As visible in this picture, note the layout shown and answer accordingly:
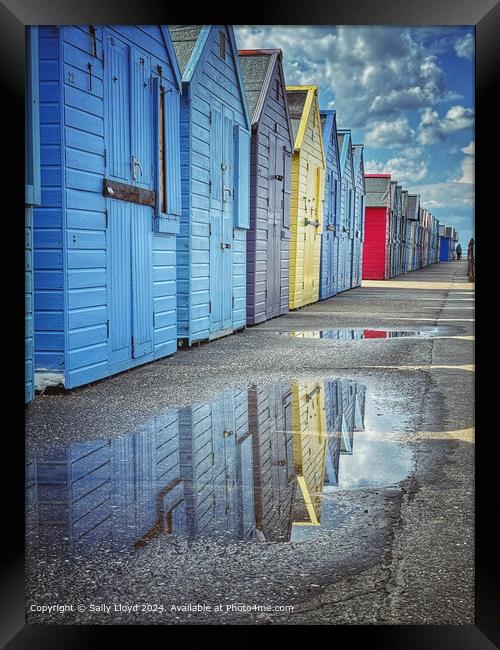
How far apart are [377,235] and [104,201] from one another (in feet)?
112

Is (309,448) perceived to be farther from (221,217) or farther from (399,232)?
(399,232)

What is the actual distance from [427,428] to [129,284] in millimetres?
3717

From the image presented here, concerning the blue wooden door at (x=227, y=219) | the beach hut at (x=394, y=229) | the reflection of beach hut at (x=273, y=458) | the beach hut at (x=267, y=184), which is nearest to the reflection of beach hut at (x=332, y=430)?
the reflection of beach hut at (x=273, y=458)

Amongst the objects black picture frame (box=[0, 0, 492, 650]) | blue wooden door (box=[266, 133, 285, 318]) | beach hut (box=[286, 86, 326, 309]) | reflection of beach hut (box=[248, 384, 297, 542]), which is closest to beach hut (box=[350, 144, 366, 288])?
beach hut (box=[286, 86, 326, 309])

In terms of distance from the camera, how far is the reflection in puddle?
3.64 meters

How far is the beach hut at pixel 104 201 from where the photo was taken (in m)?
6.70

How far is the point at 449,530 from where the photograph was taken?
360cm

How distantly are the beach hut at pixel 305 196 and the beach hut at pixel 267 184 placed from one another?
3.23ft

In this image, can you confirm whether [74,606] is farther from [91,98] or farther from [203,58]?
[203,58]

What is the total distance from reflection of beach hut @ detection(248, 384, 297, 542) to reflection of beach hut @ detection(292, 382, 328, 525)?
0.15ft

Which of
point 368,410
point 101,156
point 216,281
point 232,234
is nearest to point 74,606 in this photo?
point 368,410
